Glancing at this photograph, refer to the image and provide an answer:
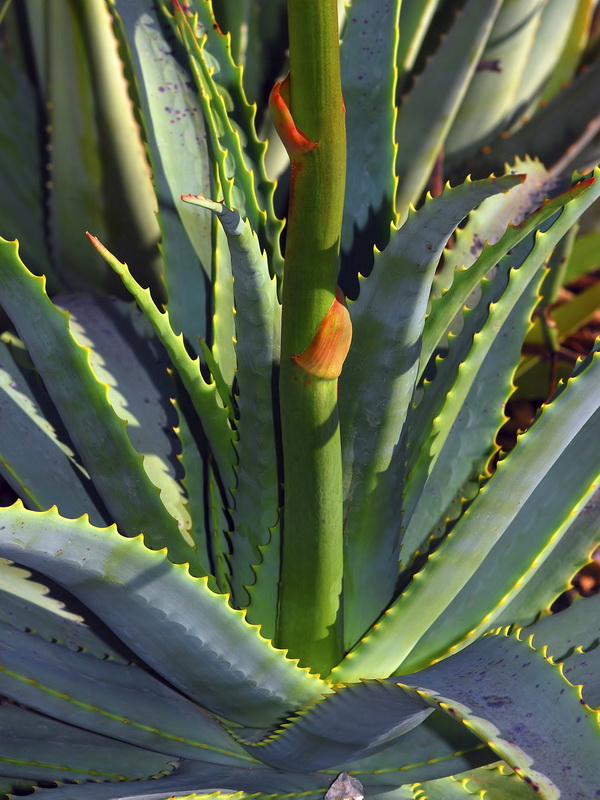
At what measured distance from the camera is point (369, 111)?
3.37ft

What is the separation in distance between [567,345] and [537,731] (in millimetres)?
1215

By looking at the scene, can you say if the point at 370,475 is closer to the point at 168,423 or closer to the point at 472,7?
the point at 168,423

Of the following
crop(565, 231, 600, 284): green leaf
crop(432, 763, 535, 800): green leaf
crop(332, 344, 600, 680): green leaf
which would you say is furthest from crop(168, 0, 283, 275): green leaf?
crop(565, 231, 600, 284): green leaf

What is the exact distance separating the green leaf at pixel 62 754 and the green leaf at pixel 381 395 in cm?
27

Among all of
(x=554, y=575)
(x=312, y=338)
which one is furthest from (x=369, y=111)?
(x=554, y=575)

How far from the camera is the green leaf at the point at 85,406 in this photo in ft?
2.56

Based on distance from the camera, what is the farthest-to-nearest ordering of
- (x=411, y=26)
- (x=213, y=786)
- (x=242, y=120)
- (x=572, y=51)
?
1. (x=572, y=51)
2. (x=411, y=26)
3. (x=242, y=120)
4. (x=213, y=786)

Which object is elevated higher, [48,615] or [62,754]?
[48,615]

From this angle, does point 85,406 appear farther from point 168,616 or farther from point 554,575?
point 554,575

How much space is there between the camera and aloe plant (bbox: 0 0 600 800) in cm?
65

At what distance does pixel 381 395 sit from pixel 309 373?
0.14 metres

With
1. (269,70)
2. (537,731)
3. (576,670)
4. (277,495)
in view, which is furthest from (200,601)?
(269,70)

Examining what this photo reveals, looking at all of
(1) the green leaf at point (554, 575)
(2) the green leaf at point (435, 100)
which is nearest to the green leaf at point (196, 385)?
(1) the green leaf at point (554, 575)

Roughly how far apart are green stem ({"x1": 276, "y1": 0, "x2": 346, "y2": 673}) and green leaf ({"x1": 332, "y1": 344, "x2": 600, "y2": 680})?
62mm
